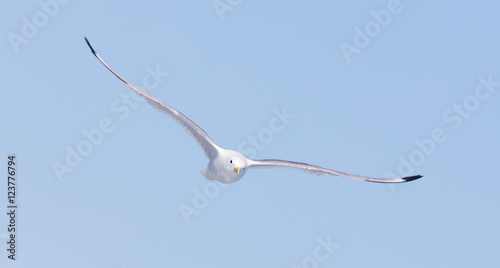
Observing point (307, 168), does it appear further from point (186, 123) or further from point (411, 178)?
point (186, 123)

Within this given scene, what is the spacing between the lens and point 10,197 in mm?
27906

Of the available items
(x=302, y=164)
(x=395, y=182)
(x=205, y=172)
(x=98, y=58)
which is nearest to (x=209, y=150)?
(x=205, y=172)

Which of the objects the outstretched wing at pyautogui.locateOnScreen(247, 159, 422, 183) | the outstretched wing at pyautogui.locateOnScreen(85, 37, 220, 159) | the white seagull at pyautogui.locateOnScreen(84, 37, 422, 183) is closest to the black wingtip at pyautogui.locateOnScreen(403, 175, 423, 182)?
the outstretched wing at pyautogui.locateOnScreen(247, 159, 422, 183)

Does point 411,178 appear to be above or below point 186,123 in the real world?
below

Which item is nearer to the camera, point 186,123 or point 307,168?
point 186,123

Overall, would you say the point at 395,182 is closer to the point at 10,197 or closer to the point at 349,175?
the point at 349,175

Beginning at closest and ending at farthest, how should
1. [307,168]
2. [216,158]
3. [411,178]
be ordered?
[216,158] → [307,168] → [411,178]

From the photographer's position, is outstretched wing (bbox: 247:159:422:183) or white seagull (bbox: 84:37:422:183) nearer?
white seagull (bbox: 84:37:422:183)

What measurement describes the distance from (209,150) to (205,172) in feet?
2.55

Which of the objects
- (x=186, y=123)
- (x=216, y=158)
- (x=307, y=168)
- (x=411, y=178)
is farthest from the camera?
(x=411, y=178)

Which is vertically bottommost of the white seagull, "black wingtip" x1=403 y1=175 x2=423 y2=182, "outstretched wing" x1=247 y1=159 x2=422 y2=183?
"black wingtip" x1=403 y1=175 x2=423 y2=182

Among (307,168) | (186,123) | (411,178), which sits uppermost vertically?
(186,123)

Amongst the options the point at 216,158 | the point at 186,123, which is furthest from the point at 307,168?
the point at 186,123

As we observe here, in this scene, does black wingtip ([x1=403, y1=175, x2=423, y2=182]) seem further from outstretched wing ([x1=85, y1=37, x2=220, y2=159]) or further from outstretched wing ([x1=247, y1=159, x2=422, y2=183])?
outstretched wing ([x1=85, y1=37, x2=220, y2=159])
